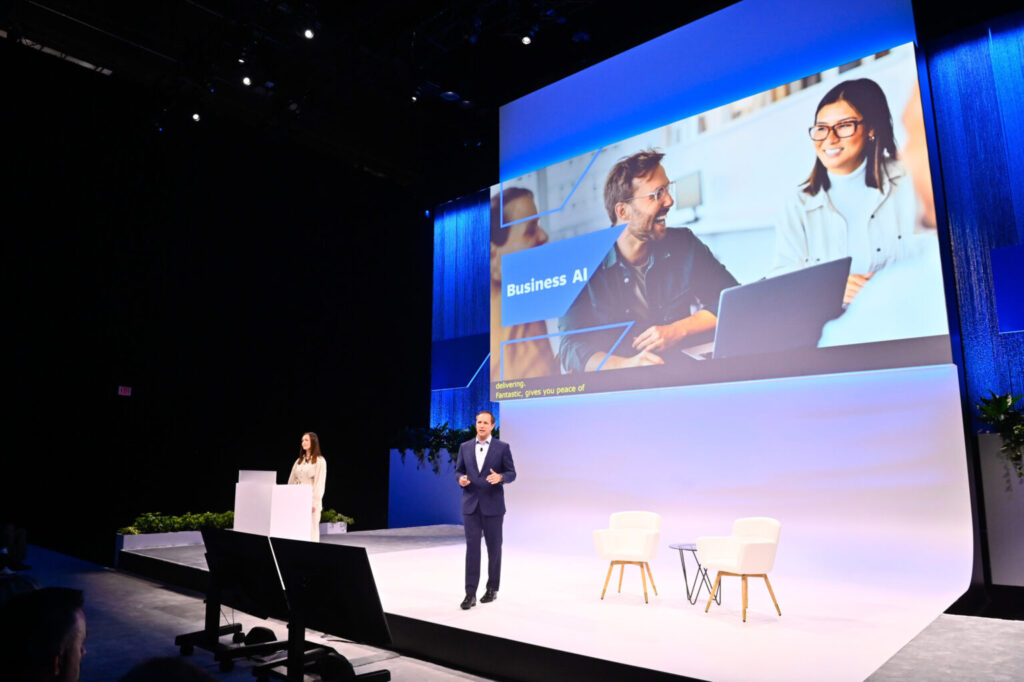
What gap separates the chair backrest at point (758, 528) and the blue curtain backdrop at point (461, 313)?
557 cm

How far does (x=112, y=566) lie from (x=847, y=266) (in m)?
8.13

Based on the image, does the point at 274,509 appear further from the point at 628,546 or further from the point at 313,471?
the point at 628,546

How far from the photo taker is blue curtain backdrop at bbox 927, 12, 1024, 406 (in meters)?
5.61

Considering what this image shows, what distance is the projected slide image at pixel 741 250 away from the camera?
535 centimetres

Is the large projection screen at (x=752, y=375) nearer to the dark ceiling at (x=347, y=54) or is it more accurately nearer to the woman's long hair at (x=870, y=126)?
the woman's long hair at (x=870, y=126)

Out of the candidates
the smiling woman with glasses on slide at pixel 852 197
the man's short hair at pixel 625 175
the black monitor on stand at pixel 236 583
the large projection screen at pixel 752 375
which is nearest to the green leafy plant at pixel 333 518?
the large projection screen at pixel 752 375

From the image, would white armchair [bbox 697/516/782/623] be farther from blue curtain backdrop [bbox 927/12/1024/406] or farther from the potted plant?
the potted plant

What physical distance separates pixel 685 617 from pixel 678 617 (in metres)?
0.05

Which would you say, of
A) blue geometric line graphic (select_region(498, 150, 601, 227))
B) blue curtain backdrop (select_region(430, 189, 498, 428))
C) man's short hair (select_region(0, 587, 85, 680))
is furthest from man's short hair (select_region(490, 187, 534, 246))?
man's short hair (select_region(0, 587, 85, 680))

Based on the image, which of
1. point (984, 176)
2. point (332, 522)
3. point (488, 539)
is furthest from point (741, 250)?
point (332, 522)

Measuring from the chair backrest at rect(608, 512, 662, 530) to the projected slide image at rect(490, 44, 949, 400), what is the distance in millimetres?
1404

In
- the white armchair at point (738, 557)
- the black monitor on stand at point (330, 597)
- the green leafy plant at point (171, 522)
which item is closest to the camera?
the black monitor on stand at point (330, 597)

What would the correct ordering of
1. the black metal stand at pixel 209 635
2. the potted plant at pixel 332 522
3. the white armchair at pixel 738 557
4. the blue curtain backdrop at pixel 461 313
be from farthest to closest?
the blue curtain backdrop at pixel 461 313 < the potted plant at pixel 332 522 < the white armchair at pixel 738 557 < the black metal stand at pixel 209 635

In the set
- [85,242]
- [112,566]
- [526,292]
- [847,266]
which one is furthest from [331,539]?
[847,266]
